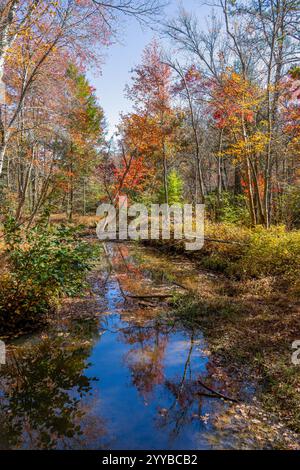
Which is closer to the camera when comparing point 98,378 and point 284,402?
point 284,402

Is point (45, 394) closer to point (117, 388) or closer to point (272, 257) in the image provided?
point (117, 388)

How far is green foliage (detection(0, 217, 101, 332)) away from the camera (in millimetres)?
5730

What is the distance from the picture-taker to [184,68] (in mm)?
16062

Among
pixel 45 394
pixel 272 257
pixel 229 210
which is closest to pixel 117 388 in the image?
pixel 45 394

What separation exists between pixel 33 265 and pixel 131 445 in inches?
145

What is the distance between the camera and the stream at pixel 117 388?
342 centimetres

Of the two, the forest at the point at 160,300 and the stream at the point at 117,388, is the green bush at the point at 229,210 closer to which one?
the forest at the point at 160,300

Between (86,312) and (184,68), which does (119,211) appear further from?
(86,312)

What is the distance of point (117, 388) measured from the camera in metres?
4.37

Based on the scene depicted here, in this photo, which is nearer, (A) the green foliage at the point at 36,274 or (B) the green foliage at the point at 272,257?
(A) the green foliage at the point at 36,274

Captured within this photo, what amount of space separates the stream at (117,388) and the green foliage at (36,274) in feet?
1.60

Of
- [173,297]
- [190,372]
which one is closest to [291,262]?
[173,297]

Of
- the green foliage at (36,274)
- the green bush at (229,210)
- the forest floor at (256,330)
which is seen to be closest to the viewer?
the forest floor at (256,330)

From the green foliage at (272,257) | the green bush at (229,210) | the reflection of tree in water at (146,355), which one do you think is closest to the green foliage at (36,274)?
the reflection of tree in water at (146,355)
